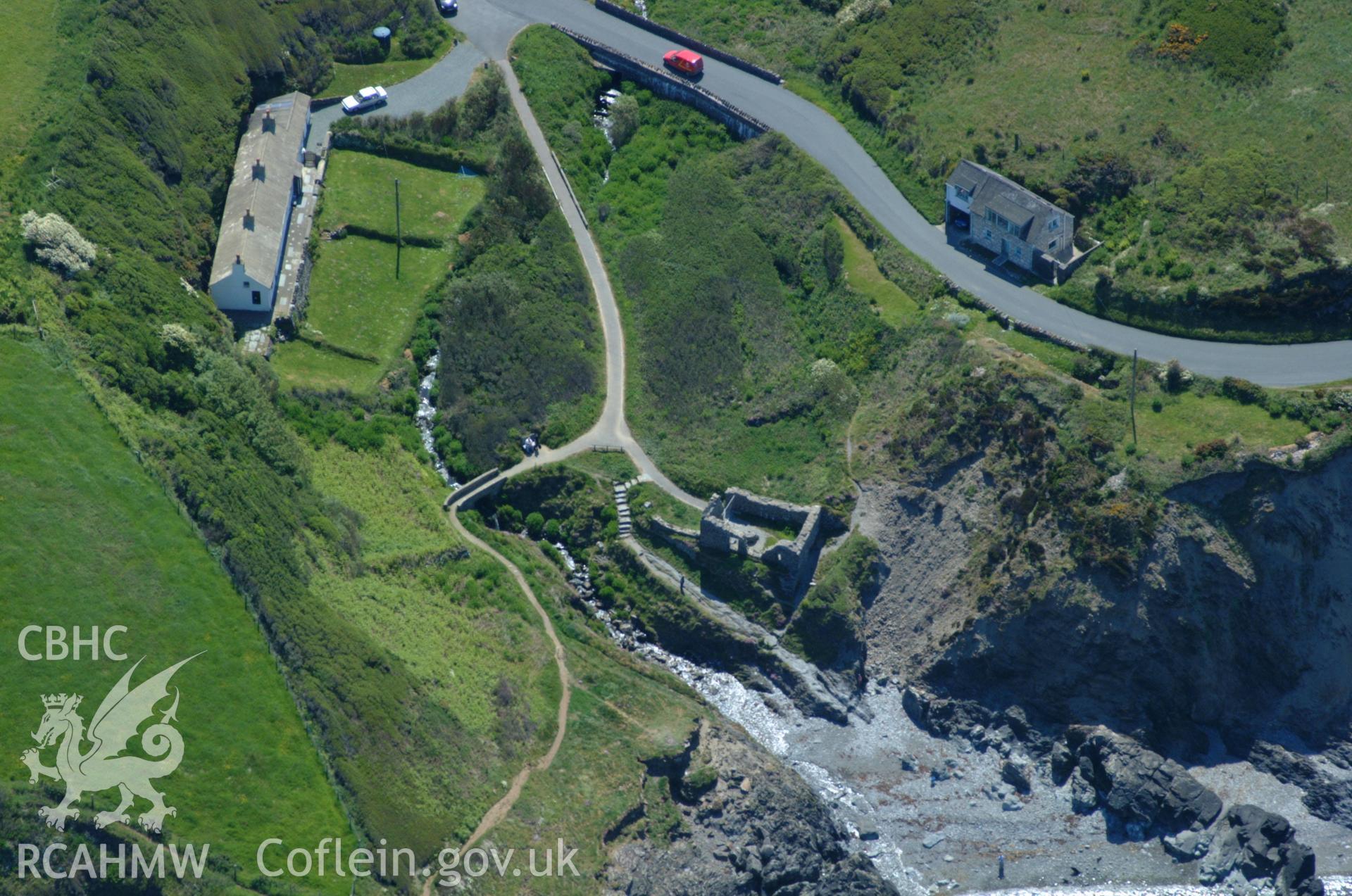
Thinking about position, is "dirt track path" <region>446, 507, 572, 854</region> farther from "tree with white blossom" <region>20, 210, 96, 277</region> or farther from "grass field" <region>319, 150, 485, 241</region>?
"tree with white blossom" <region>20, 210, 96, 277</region>

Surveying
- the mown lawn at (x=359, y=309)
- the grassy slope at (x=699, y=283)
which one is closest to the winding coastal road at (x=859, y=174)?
the grassy slope at (x=699, y=283)

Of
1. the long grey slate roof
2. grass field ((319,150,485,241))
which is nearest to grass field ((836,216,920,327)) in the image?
the long grey slate roof

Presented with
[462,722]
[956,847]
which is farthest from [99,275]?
[956,847]

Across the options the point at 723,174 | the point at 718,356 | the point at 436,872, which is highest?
the point at 723,174

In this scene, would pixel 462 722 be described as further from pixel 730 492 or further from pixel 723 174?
pixel 723 174

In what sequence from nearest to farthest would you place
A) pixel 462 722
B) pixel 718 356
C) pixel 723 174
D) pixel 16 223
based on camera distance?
pixel 462 722
pixel 16 223
pixel 718 356
pixel 723 174

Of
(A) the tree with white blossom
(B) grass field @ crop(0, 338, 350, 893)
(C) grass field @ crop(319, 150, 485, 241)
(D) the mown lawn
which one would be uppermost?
(C) grass field @ crop(319, 150, 485, 241)
